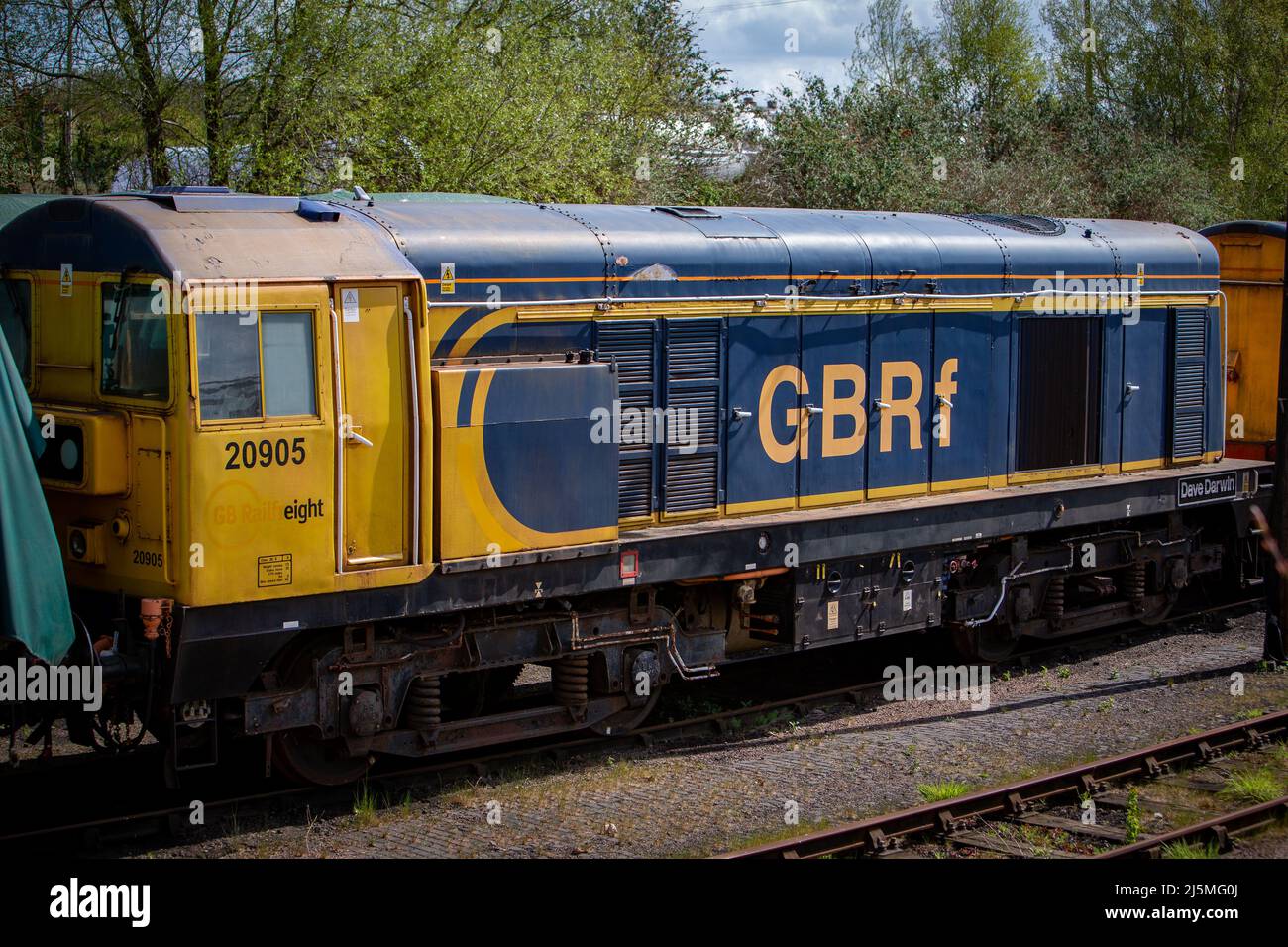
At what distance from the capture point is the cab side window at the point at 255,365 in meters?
7.50

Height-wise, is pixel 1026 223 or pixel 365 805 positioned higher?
pixel 1026 223

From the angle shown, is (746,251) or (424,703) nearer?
(424,703)

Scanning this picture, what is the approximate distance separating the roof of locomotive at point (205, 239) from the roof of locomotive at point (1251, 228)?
35.9 ft

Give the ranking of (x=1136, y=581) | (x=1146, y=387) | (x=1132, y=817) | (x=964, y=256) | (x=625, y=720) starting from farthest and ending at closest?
1. (x=1136, y=581)
2. (x=1146, y=387)
3. (x=964, y=256)
4. (x=625, y=720)
5. (x=1132, y=817)

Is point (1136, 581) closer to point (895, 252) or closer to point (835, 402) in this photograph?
point (835, 402)

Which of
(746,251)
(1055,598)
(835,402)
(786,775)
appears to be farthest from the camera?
(1055,598)

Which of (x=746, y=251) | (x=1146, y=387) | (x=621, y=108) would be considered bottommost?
(x=1146, y=387)

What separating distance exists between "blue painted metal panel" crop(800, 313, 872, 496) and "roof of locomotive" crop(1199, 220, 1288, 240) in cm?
647

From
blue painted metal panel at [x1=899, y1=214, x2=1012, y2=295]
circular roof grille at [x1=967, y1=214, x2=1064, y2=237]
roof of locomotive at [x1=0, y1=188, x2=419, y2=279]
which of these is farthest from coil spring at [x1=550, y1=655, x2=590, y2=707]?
circular roof grille at [x1=967, y1=214, x2=1064, y2=237]

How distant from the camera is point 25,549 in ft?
24.2

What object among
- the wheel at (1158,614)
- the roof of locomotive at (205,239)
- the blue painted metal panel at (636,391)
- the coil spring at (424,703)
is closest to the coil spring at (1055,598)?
the wheel at (1158,614)

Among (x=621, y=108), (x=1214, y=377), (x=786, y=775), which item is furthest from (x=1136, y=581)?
(x=621, y=108)

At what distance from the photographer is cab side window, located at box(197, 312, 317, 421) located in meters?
7.50

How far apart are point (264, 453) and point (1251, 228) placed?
1231cm
